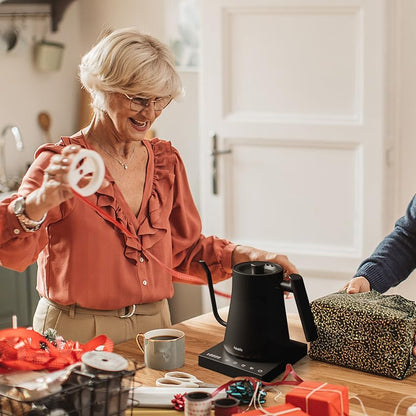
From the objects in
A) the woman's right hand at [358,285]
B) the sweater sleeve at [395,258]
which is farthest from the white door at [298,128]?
the woman's right hand at [358,285]

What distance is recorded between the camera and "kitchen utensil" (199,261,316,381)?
1643 millimetres

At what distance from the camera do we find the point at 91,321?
74.7 inches

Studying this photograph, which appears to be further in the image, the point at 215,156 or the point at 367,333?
the point at 215,156

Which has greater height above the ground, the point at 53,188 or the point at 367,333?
the point at 53,188

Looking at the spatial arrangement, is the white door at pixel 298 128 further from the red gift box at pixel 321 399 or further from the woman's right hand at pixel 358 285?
the red gift box at pixel 321 399

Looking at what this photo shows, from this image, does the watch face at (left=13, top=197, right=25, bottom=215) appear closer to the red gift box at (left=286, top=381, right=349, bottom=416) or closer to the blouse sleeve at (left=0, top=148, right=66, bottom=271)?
the blouse sleeve at (left=0, top=148, right=66, bottom=271)

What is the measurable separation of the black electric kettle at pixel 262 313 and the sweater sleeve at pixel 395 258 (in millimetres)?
497

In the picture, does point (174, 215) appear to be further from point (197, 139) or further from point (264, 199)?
point (197, 139)

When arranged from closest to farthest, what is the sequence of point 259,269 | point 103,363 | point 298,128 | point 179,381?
point 103,363 < point 179,381 < point 259,269 < point 298,128

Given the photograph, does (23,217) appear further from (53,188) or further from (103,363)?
(103,363)

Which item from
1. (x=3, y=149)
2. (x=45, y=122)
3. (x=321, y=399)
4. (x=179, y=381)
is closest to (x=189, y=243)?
(x=179, y=381)

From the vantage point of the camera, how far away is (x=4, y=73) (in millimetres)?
3791

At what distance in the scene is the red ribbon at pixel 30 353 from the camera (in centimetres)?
139

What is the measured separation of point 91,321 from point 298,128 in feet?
5.69
